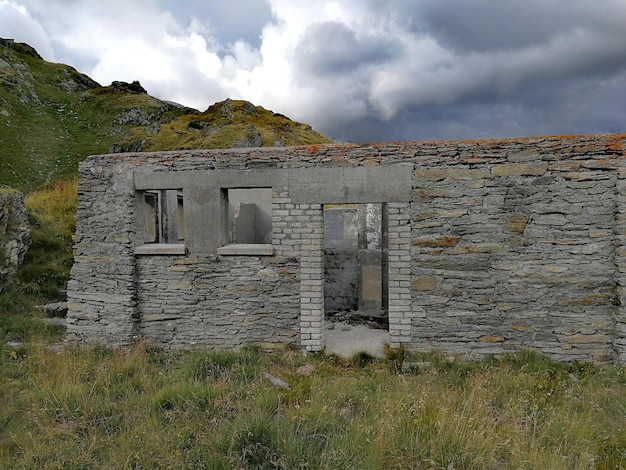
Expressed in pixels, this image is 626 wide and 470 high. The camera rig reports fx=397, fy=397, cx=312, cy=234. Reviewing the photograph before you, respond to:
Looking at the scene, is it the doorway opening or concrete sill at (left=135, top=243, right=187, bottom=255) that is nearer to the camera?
concrete sill at (left=135, top=243, right=187, bottom=255)

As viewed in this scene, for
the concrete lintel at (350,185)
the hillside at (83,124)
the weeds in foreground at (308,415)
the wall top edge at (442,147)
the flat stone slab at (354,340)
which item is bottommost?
the flat stone slab at (354,340)

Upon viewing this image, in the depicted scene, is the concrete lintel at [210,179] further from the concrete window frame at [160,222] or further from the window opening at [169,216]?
the window opening at [169,216]

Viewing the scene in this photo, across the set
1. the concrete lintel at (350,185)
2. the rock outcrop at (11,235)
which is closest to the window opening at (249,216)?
the concrete lintel at (350,185)

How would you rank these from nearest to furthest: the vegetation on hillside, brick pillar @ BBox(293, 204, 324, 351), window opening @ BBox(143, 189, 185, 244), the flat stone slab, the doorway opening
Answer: brick pillar @ BBox(293, 204, 324, 351), the flat stone slab, the vegetation on hillside, window opening @ BBox(143, 189, 185, 244), the doorway opening

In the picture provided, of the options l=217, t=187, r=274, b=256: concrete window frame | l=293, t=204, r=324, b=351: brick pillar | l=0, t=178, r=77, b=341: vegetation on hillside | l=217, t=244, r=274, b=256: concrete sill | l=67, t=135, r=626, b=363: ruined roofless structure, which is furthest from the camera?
l=217, t=187, r=274, b=256: concrete window frame

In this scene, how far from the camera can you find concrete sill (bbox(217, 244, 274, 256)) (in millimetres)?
6727

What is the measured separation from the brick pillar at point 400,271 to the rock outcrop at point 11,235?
9031 millimetres

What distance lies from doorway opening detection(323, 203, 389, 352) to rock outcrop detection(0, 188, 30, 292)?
7768 millimetres

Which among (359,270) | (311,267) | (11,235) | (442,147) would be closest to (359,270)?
(359,270)

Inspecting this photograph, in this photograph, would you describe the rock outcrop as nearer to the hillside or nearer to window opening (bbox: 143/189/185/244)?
window opening (bbox: 143/189/185/244)

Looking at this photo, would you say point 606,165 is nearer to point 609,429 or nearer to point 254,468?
point 609,429

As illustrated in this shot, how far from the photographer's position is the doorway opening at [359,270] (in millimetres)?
10305

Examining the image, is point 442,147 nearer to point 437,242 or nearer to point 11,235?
point 437,242

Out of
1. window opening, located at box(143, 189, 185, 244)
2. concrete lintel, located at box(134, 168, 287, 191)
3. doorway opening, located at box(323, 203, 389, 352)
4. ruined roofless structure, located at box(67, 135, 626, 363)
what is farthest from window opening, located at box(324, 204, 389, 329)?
concrete lintel, located at box(134, 168, 287, 191)
